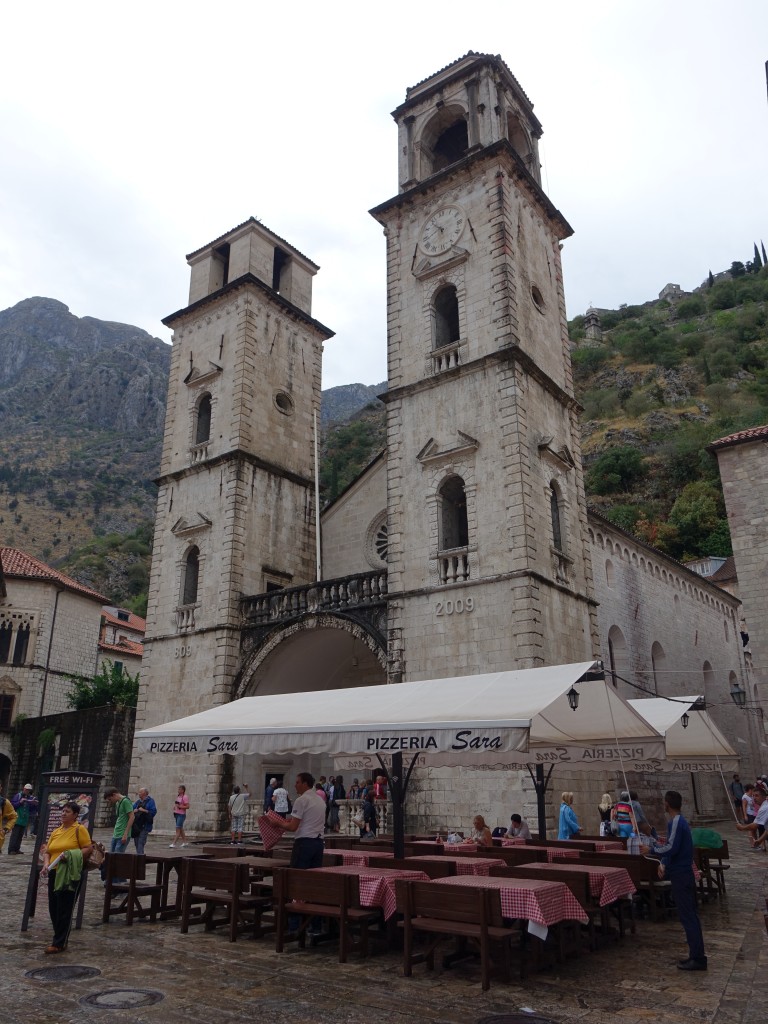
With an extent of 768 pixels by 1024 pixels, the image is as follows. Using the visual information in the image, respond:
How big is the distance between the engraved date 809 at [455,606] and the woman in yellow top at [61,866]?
34.3 feet

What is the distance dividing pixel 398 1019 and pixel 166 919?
4.84 m

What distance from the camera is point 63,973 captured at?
21.0 feet

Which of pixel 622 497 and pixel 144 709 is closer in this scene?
pixel 144 709

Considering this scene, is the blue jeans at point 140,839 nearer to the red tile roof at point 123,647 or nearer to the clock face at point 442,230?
the clock face at point 442,230

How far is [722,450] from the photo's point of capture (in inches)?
862

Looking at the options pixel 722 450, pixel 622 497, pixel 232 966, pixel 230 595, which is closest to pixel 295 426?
pixel 230 595

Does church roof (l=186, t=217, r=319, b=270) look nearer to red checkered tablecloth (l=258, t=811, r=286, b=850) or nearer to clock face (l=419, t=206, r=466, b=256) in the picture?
clock face (l=419, t=206, r=466, b=256)

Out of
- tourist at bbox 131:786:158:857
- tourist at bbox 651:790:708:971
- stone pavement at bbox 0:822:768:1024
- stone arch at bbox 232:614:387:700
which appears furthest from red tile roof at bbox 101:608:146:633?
tourist at bbox 651:790:708:971

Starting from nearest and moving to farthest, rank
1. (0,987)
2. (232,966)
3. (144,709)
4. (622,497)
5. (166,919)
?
1. (0,987)
2. (232,966)
3. (166,919)
4. (144,709)
5. (622,497)

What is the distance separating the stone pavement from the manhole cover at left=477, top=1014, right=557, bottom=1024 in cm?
6

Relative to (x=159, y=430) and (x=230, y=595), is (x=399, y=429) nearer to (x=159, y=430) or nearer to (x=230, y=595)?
(x=230, y=595)

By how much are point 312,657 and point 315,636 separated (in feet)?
4.53

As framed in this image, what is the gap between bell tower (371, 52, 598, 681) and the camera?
17.2 meters

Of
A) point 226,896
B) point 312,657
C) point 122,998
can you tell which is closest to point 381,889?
point 226,896
